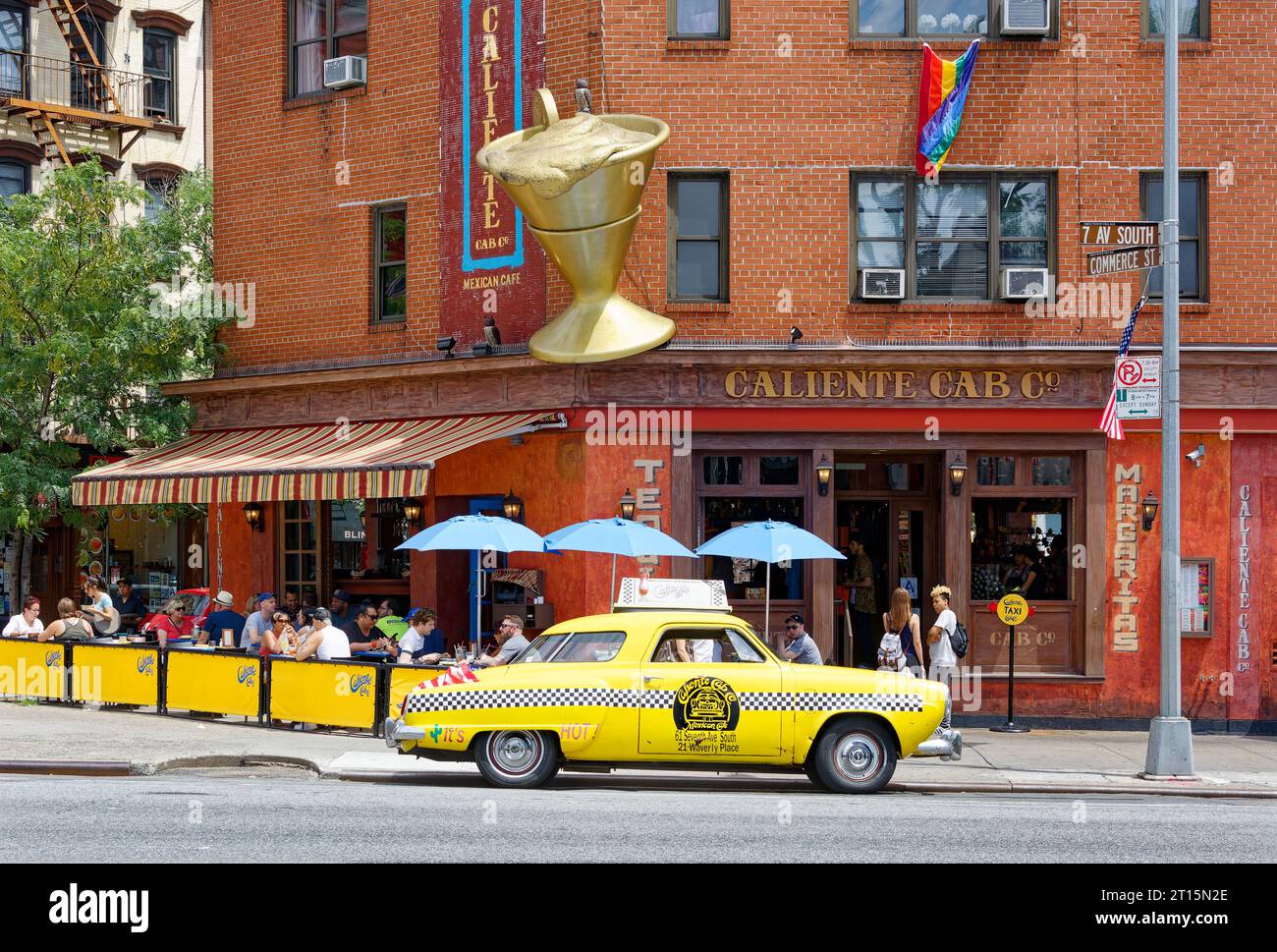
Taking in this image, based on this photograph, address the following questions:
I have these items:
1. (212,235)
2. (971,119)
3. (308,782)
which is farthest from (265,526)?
(971,119)

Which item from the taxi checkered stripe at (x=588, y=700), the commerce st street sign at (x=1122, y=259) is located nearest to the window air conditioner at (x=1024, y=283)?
the commerce st street sign at (x=1122, y=259)

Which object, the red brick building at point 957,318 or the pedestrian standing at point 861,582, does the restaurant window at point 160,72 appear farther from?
the pedestrian standing at point 861,582

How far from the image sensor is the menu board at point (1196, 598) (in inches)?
786

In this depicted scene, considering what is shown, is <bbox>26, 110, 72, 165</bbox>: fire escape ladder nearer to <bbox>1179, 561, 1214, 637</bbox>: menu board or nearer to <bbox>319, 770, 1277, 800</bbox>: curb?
<bbox>319, 770, 1277, 800</bbox>: curb

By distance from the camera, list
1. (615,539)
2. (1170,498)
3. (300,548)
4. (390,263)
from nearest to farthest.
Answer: (1170,498)
(615,539)
(390,263)
(300,548)

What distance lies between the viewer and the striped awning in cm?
1914

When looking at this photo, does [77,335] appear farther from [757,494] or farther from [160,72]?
[160,72]

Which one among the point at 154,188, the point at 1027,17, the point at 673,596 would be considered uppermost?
the point at 154,188

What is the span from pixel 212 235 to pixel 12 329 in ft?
10.8

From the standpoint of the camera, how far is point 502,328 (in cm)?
2080

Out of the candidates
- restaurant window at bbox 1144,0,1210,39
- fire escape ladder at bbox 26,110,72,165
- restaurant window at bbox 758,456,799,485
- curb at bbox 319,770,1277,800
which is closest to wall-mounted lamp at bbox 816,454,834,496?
restaurant window at bbox 758,456,799,485

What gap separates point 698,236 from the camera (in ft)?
66.4

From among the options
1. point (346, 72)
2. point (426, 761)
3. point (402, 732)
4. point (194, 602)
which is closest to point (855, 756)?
point (402, 732)

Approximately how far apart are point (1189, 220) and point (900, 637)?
6.78 meters
